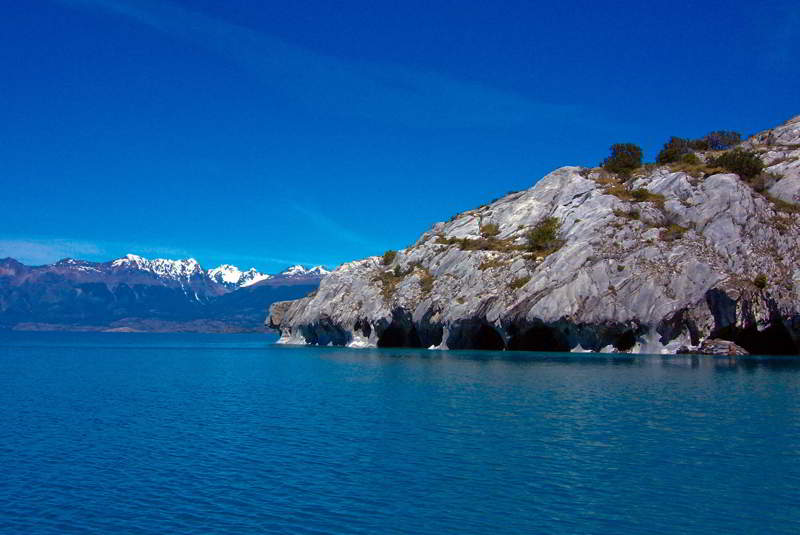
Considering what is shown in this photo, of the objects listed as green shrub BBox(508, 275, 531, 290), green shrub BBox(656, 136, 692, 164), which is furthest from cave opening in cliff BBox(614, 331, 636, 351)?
green shrub BBox(656, 136, 692, 164)

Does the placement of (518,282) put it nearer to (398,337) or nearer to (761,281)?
(761,281)

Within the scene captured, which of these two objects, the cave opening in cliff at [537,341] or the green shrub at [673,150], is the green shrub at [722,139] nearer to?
the green shrub at [673,150]

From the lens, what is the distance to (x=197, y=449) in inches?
1393

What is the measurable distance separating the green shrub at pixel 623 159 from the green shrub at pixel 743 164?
991 inches

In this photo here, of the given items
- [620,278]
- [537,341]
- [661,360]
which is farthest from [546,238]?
[661,360]

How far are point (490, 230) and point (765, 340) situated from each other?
61289mm

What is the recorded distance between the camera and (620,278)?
10594cm

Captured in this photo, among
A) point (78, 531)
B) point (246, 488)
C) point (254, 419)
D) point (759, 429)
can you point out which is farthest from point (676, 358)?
point (78, 531)

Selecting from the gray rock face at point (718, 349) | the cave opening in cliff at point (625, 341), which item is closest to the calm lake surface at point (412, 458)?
the gray rock face at point (718, 349)

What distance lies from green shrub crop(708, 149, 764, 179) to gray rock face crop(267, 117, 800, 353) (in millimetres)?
4642

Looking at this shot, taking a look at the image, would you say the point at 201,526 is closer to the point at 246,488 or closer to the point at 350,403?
the point at 246,488

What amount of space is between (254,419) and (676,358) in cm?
6624

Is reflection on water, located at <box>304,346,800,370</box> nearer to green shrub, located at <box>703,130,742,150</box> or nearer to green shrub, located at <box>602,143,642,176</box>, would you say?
green shrub, located at <box>602,143,642,176</box>

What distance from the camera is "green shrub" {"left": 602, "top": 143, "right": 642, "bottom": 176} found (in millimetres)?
149250
